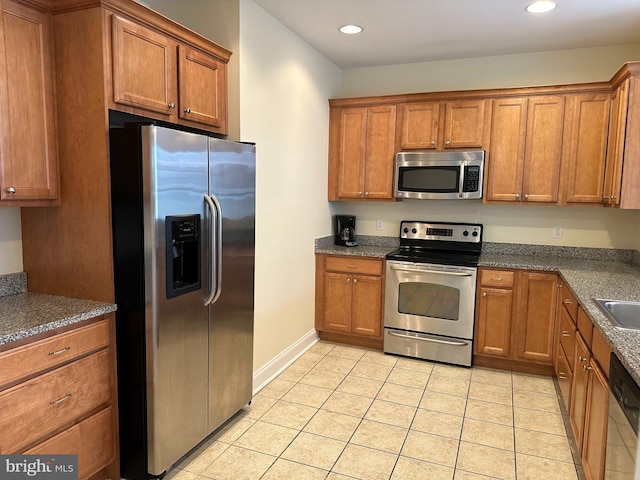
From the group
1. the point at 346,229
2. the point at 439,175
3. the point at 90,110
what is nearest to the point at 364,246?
the point at 346,229

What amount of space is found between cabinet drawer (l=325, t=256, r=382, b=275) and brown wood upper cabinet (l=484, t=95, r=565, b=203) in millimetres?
1125

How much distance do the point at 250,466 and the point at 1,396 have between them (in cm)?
123

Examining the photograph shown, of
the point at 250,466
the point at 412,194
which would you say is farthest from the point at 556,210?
the point at 250,466

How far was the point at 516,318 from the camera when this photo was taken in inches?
139

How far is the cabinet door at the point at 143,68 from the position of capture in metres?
2.09

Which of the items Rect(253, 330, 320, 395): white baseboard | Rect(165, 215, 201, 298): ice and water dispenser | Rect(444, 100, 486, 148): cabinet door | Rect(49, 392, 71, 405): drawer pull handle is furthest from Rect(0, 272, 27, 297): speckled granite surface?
Rect(444, 100, 486, 148): cabinet door

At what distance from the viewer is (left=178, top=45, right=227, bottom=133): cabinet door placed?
2502 mm

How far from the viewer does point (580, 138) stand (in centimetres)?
353

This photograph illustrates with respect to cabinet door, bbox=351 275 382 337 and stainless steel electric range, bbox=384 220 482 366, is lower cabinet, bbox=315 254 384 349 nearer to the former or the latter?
cabinet door, bbox=351 275 382 337

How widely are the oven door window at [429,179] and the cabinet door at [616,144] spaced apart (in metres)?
1.10

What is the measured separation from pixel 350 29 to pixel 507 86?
1557 millimetres

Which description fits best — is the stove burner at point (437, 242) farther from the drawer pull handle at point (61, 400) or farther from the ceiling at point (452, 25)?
the drawer pull handle at point (61, 400)

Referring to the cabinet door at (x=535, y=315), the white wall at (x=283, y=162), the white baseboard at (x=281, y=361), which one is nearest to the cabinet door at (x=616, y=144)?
the cabinet door at (x=535, y=315)

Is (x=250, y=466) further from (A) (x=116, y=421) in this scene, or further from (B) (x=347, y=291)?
(B) (x=347, y=291)
